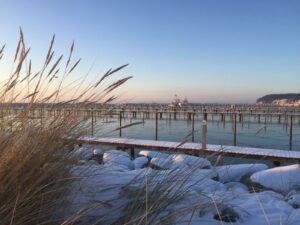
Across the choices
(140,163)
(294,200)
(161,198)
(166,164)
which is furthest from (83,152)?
(140,163)

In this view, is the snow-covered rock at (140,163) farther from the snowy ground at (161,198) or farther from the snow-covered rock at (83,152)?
the snow-covered rock at (83,152)

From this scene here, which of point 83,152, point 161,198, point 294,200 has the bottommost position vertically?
point 294,200

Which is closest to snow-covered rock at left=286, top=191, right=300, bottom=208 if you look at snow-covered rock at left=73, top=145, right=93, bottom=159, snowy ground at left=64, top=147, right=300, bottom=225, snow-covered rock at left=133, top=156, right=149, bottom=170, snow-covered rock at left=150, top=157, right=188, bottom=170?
snowy ground at left=64, top=147, right=300, bottom=225

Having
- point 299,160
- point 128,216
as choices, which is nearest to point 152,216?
point 128,216

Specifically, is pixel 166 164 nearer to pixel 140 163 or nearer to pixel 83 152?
pixel 83 152

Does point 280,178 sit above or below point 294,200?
below

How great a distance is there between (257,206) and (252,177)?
2640 millimetres

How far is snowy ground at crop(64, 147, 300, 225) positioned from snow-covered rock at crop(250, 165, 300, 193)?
3.81ft

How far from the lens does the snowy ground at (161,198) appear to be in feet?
5.79

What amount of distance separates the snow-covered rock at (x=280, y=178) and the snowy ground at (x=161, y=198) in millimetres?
1162

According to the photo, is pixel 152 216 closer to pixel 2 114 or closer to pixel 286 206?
pixel 2 114

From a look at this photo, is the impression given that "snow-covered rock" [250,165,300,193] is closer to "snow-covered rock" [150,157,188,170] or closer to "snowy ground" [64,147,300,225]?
"snowy ground" [64,147,300,225]

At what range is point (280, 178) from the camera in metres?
5.22

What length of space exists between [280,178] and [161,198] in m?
3.92
